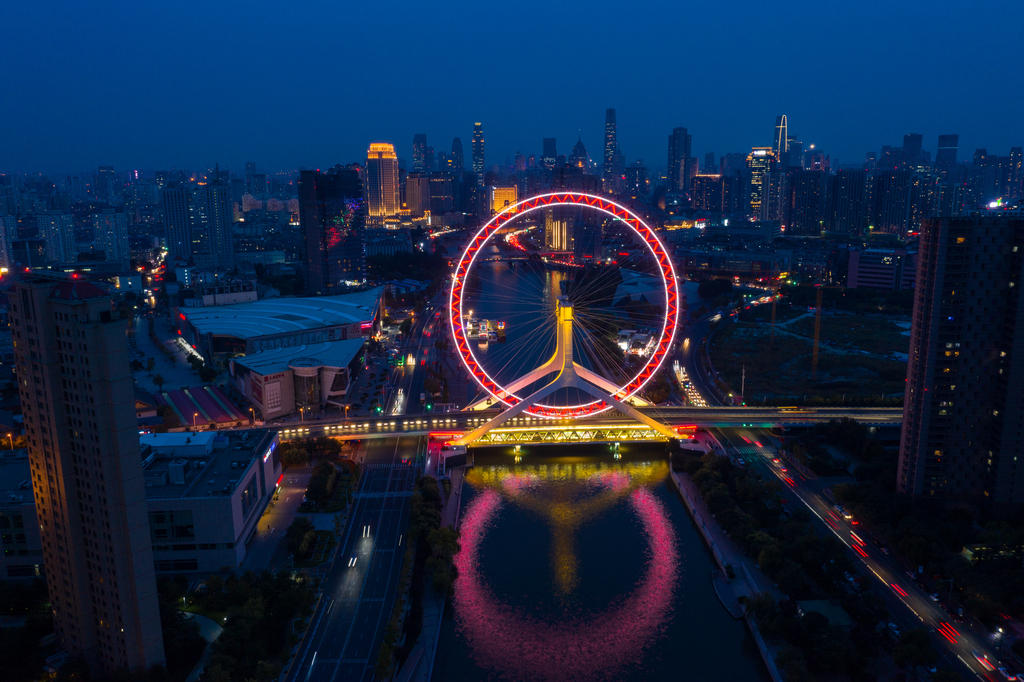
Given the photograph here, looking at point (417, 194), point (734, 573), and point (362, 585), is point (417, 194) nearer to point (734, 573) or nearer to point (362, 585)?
point (362, 585)

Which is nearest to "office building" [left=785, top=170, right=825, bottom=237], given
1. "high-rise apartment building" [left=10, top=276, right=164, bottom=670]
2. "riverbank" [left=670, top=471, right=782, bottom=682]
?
"riverbank" [left=670, top=471, right=782, bottom=682]

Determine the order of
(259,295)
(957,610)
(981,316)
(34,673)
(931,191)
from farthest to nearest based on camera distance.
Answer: (931,191) < (259,295) < (981,316) < (957,610) < (34,673)

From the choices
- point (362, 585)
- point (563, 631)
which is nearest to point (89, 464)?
point (362, 585)

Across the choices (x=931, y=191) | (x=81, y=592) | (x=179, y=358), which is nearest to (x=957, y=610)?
(x=81, y=592)

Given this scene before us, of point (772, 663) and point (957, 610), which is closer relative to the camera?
point (772, 663)

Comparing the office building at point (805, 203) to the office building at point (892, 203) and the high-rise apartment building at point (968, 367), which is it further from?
the high-rise apartment building at point (968, 367)

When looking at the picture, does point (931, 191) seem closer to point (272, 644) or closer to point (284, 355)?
point (284, 355)

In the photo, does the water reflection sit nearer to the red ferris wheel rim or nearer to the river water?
the river water
